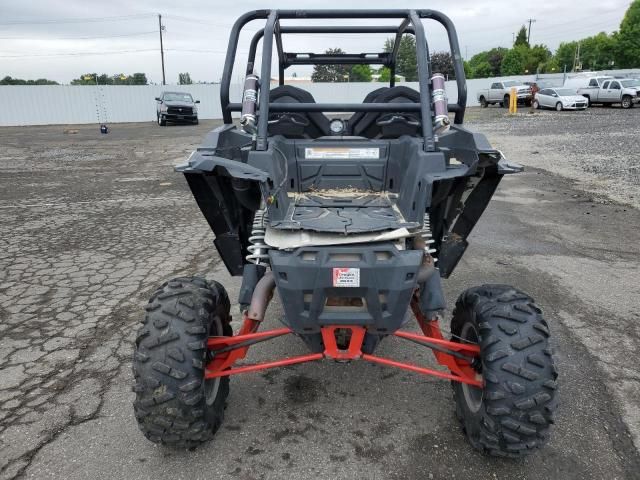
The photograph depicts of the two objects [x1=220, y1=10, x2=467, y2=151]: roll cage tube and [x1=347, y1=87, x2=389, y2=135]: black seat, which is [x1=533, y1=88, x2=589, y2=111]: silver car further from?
[x1=347, y1=87, x2=389, y2=135]: black seat

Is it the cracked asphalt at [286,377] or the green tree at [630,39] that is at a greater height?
the green tree at [630,39]

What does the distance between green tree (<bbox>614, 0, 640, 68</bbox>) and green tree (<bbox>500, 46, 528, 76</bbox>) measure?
1301 centimetres

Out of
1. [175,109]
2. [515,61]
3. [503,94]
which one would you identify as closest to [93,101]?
[175,109]

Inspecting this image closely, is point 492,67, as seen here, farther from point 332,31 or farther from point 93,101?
point 332,31

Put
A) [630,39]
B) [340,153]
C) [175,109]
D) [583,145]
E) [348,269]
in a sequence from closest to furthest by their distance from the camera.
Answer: [348,269] < [340,153] < [583,145] < [175,109] < [630,39]

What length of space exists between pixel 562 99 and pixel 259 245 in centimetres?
2939

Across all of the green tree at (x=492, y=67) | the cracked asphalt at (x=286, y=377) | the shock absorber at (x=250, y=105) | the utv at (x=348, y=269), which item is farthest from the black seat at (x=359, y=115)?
the green tree at (x=492, y=67)

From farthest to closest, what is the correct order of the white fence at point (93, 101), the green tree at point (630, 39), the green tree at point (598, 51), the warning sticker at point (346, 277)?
the green tree at point (598, 51)
the green tree at point (630, 39)
the white fence at point (93, 101)
the warning sticker at point (346, 277)

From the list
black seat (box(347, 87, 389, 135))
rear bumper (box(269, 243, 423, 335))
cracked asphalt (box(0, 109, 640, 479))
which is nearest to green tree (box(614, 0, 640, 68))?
cracked asphalt (box(0, 109, 640, 479))

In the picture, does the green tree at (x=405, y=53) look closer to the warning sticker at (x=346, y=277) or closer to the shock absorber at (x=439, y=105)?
the shock absorber at (x=439, y=105)

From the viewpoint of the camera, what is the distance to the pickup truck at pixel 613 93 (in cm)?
2655

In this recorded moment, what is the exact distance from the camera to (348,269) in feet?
7.41

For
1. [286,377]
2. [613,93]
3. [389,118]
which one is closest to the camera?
[286,377]

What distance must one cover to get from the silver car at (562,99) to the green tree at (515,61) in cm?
5078
